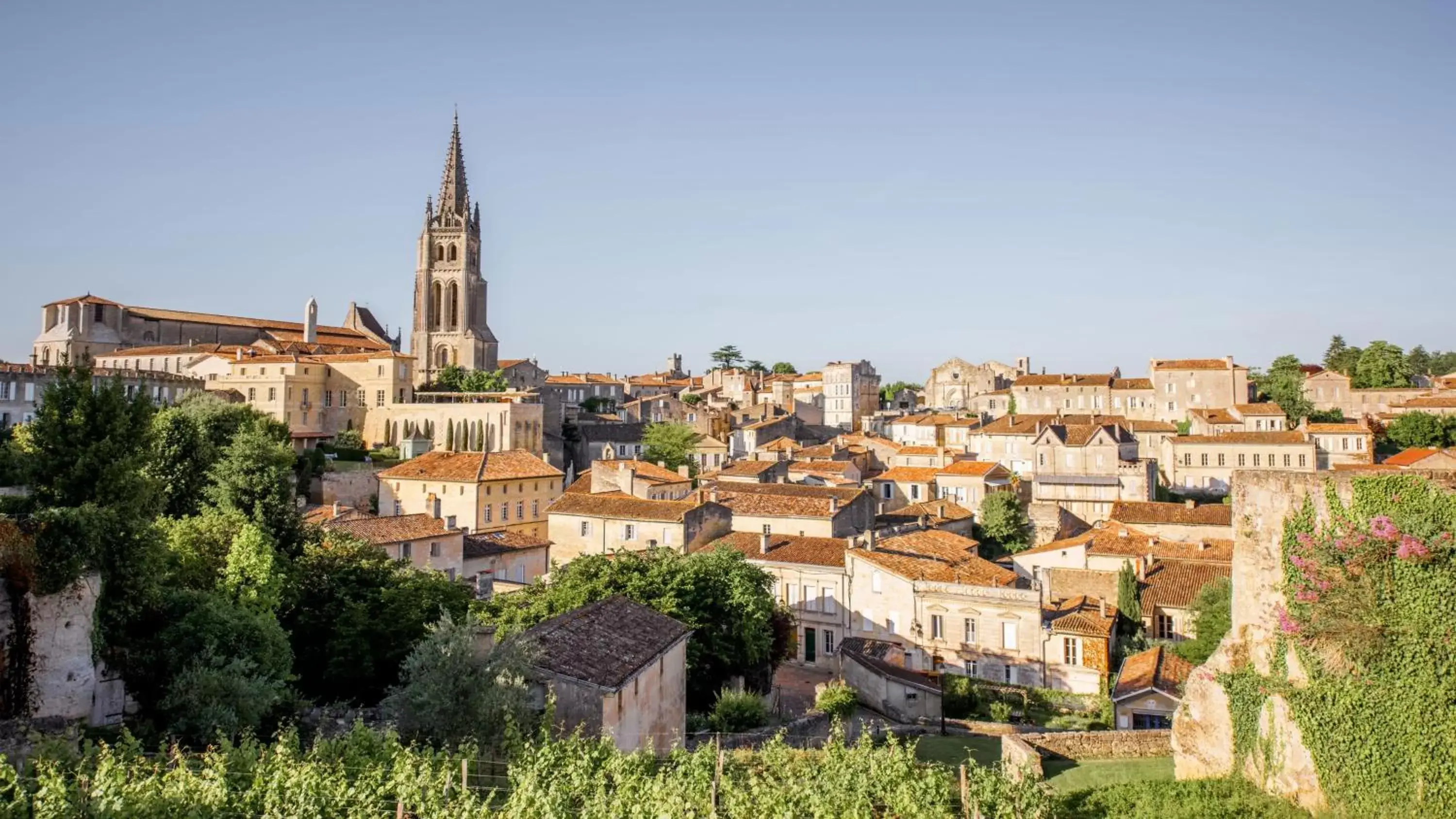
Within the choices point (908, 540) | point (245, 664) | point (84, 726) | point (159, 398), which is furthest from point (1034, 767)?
point (159, 398)

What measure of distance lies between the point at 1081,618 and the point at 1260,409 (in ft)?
161

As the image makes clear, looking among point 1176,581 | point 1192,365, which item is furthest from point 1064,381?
point 1176,581

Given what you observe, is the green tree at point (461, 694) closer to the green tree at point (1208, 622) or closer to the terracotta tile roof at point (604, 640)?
the terracotta tile roof at point (604, 640)

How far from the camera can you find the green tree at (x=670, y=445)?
66312mm

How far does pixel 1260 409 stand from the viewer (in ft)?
232

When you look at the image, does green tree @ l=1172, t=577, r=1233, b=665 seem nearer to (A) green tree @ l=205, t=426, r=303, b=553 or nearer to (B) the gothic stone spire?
(A) green tree @ l=205, t=426, r=303, b=553

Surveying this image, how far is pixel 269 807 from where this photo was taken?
10836 mm

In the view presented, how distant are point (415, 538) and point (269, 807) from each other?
73.1 ft

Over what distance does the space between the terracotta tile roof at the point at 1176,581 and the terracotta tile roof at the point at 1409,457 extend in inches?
1029

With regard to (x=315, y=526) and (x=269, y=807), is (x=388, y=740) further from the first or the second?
(x=315, y=526)

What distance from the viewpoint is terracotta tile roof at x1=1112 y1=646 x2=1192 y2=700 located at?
2550 centimetres

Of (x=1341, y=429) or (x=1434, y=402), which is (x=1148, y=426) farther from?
(x=1434, y=402)

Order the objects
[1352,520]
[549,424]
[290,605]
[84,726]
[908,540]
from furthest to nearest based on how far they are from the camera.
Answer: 1. [549,424]
2. [908,540]
3. [290,605]
4. [84,726]
5. [1352,520]

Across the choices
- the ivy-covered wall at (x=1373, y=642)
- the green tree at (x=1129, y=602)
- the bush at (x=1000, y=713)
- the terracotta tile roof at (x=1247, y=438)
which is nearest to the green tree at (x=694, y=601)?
the bush at (x=1000, y=713)
